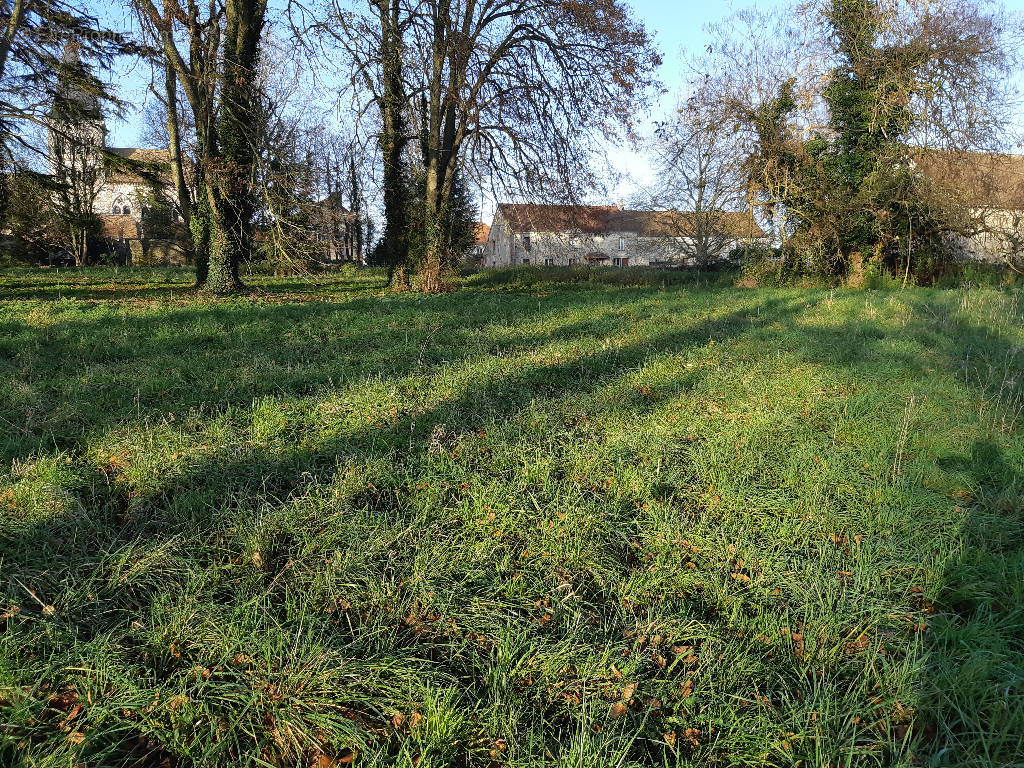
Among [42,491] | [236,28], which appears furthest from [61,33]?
[42,491]

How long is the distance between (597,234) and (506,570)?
18885mm

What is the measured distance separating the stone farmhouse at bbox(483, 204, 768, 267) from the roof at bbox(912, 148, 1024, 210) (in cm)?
522

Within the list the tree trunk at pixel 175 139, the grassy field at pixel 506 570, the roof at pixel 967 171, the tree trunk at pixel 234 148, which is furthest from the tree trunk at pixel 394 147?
the roof at pixel 967 171

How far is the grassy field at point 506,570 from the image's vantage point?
5.67 ft

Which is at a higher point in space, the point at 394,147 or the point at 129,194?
the point at 129,194

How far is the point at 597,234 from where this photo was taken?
2000 centimetres

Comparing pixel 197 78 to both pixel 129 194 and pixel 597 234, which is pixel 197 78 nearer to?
pixel 597 234

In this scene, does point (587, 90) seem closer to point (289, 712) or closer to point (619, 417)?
point (619, 417)

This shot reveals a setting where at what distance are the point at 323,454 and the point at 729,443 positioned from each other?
2977mm

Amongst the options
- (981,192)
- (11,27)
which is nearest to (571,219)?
(981,192)

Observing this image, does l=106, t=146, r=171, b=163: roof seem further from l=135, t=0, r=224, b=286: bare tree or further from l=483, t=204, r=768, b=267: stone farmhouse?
l=483, t=204, r=768, b=267: stone farmhouse

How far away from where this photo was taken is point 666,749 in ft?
5.71

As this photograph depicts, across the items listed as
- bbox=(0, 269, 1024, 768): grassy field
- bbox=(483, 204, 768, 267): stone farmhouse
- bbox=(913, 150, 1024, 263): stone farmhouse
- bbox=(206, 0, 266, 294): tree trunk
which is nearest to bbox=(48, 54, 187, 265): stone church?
bbox=(206, 0, 266, 294): tree trunk

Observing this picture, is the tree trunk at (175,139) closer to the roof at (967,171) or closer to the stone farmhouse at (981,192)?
the roof at (967,171)
